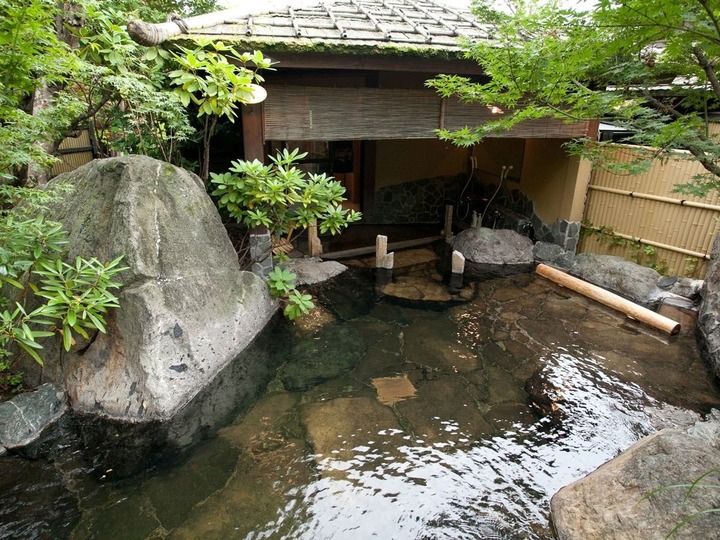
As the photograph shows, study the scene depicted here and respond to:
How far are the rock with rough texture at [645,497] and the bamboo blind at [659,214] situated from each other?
5.07m

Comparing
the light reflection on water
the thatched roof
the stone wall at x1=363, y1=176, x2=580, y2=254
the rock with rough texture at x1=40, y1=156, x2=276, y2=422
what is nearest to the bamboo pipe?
the stone wall at x1=363, y1=176, x2=580, y2=254

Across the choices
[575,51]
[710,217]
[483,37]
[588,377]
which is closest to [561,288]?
[710,217]

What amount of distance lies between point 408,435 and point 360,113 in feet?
15.5

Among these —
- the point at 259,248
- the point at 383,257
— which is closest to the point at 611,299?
the point at 383,257

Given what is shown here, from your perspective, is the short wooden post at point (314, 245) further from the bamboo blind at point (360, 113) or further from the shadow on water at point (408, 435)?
the bamboo blind at point (360, 113)

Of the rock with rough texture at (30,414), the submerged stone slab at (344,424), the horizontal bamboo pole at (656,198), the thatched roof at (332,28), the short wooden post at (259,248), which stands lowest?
the submerged stone slab at (344,424)

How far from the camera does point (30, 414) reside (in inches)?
161

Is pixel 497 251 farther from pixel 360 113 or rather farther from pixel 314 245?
pixel 360 113

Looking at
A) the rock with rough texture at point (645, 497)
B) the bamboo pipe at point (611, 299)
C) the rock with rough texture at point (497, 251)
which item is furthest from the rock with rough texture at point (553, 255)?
the rock with rough texture at point (645, 497)

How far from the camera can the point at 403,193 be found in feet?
37.8

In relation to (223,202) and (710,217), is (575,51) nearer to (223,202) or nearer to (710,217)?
(223,202)

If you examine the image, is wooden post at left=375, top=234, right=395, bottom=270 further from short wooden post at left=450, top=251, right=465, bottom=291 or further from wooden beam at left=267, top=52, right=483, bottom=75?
wooden beam at left=267, top=52, right=483, bottom=75

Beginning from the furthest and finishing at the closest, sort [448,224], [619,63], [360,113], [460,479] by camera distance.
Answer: [448,224] → [360,113] → [619,63] → [460,479]

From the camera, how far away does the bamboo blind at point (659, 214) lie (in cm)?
707
